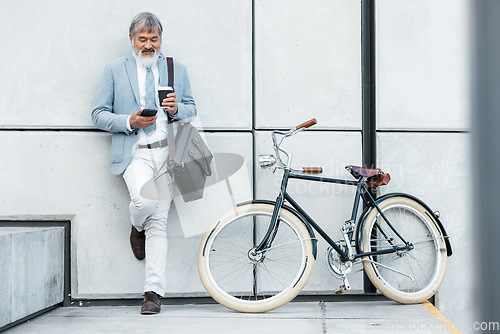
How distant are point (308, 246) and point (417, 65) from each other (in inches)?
74.1

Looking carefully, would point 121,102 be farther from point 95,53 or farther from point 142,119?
point 95,53

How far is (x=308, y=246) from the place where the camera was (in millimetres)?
3955

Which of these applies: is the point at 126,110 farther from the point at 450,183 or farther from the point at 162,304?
the point at 450,183

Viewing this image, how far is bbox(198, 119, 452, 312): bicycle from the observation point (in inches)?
155

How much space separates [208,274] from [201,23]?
205 cm

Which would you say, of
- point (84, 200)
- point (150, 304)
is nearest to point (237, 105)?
point (84, 200)

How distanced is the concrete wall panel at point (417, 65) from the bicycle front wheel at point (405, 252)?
75 cm

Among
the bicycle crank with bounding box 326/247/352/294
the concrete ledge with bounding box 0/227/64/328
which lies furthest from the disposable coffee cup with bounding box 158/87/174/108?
the bicycle crank with bounding box 326/247/352/294

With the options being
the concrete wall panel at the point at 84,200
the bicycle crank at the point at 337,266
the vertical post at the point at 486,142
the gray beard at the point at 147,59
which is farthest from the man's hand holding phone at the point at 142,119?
the vertical post at the point at 486,142

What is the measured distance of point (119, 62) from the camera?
4164mm

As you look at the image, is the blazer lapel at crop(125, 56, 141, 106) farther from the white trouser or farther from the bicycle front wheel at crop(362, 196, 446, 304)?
the bicycle front wheel at crop(362, 196, 446, 304)

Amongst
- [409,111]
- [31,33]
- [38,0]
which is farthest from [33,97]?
[409,111]

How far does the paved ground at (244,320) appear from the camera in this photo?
3.56 m

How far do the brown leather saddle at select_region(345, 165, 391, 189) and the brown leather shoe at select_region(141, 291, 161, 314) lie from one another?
1754 mm
